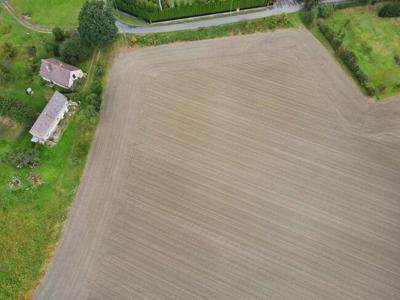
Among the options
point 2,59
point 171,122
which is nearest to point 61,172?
point 171,122

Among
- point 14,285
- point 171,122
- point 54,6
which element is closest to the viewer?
point 14,285

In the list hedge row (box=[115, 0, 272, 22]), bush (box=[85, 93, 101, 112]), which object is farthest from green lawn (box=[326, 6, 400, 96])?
bush (box=[85, 93, 101, 112])

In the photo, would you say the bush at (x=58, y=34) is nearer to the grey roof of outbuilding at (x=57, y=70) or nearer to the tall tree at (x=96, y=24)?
the tall tree at (x=96, y=24)

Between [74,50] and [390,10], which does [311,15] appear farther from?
[74,50]

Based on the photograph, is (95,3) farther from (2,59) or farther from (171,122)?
(171,122)

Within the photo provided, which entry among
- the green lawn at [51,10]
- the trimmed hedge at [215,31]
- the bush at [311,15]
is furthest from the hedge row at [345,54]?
the green lawn at [51,10]

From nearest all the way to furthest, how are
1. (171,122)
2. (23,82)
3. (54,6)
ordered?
(171,122), (23,82), (54,6)
